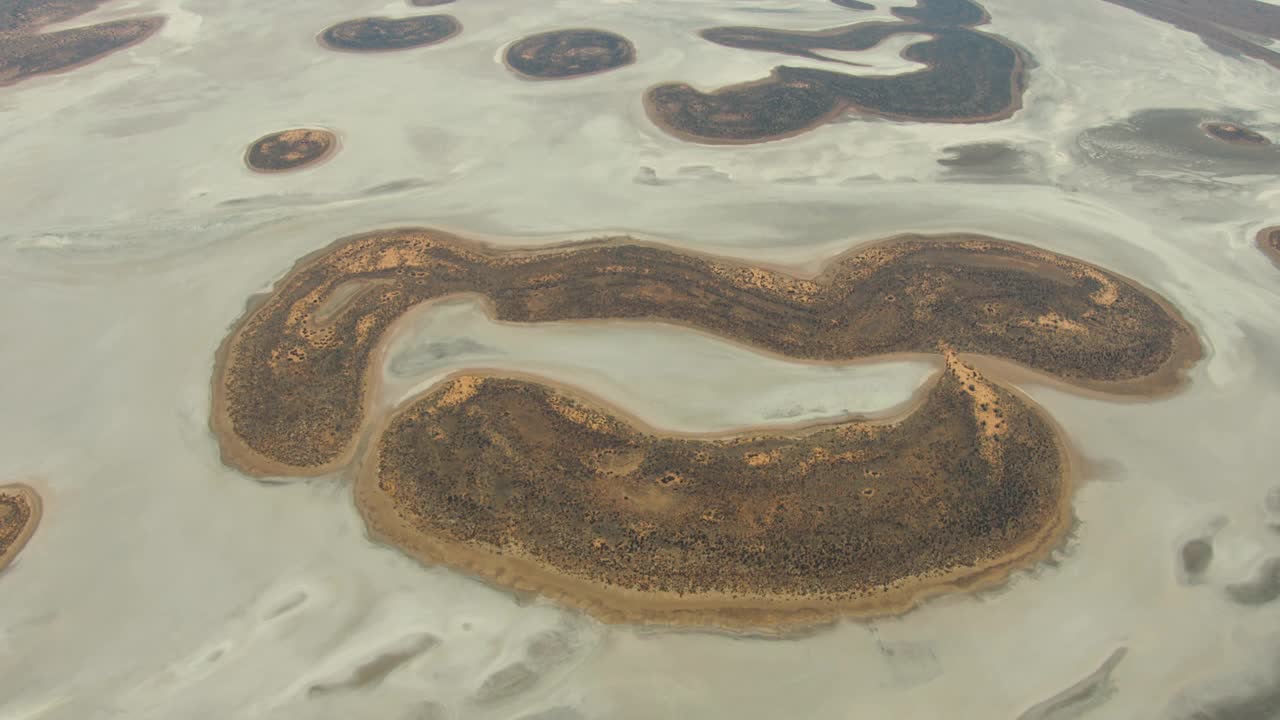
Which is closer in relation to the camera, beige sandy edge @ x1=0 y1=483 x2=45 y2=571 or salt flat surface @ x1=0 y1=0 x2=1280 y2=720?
salt flat surface @ x1=0 y1=0 x2=1280 y2=720

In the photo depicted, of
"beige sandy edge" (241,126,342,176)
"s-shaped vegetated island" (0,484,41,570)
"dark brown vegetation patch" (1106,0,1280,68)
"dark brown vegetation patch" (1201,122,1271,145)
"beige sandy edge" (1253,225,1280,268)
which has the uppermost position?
"dark brown vegetation patch" (1106,0,1280,68)

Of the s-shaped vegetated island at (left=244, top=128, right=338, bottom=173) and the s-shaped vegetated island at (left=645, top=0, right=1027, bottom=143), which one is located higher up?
the s-shaped vegetated island at (left=645, top=0, right=1027, bottom=143)

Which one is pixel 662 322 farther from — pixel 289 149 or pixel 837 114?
pixel 289 149

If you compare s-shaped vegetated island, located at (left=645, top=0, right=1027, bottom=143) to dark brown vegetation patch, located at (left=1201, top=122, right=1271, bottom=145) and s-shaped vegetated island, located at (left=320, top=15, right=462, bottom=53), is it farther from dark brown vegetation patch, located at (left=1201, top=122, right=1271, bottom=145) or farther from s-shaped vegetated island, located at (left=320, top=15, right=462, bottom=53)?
s-shaped vegetated island, located at (left=320, top=15, right=462, bottom=53)

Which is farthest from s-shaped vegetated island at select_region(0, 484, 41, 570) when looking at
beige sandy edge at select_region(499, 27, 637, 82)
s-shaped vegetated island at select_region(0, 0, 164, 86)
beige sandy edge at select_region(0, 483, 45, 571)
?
s-shaped vegetated island at select_region(0, 0, 164, 86)

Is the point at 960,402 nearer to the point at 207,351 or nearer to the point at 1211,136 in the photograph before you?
the point at 207,351

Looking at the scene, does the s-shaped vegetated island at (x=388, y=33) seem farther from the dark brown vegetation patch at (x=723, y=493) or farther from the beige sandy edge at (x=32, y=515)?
the beige sandy edge at (x=32, y=515)
